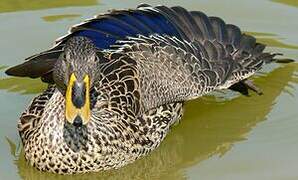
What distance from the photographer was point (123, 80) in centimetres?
823

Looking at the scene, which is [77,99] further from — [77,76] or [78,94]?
[77,76]

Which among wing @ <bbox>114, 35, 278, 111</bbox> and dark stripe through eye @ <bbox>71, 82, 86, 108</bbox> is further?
wing @ <bbox>114, 35, 278, 111</bbox>

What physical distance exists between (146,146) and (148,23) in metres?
1.28

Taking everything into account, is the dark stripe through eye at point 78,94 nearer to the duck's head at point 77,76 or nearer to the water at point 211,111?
the duck's head at point 77,76

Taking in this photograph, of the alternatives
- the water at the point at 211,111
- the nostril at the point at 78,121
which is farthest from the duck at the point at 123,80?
the water at the point at 211,111

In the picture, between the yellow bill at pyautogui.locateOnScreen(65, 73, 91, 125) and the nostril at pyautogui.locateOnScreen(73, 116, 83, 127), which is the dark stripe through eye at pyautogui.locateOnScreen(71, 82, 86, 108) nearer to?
the yellow bill at pyautogui.locateOnScreen(65, 73, 91, 125)

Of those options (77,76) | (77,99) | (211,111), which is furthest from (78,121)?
(211,111)

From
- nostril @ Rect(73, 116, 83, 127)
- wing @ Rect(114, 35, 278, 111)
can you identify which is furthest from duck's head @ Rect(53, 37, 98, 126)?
wing @ Rect(114, 35, 278, 111)

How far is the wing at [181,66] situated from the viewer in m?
8.53

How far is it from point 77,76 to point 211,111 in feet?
7.58

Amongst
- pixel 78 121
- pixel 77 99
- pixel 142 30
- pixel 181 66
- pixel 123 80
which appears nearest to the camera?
pixel 77 99

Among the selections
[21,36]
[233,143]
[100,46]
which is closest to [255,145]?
[233,143]

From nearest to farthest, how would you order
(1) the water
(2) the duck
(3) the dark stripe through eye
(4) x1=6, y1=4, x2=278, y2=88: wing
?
1. (3) the dark stripe through eye
2. (2) the duck
3. (1) the water
4. (4) x1=6, y1=4, x2=278, y2=88: wing

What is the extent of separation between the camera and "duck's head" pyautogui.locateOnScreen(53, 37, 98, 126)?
23.9 feet
